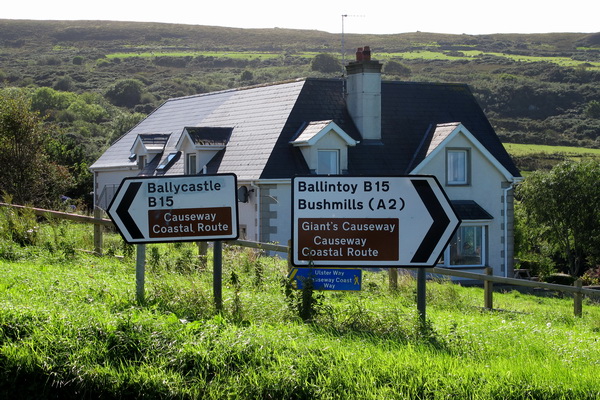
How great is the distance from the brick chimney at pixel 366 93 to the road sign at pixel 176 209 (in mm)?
24263

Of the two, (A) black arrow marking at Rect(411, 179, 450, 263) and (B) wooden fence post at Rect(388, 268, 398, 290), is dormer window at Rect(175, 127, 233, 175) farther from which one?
(A) black arrow marking at Rect(411, 179, 450, 263)

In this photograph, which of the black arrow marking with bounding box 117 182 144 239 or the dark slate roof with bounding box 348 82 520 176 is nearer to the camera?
the black arrow marking with bounding box 117 182 144 239

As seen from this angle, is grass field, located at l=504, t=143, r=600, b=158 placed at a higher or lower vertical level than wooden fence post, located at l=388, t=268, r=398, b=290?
lower

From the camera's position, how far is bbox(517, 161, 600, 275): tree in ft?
137

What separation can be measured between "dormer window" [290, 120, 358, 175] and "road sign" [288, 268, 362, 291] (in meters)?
21.6

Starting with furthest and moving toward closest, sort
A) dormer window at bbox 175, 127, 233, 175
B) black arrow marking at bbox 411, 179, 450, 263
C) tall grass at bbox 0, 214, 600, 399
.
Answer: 1. dormer window at bbox 175, 127, 233, 175
2. black arrow marking at bbox 411, 179, 450, 263
3. tall grass at bbox 0, 214, 600, 399

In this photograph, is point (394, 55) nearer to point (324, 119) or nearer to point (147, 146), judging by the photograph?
point (147, 146)

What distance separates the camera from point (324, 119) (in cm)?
3275

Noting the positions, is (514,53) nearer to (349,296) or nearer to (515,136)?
(515,136)

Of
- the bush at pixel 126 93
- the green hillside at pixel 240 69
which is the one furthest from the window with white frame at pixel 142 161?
the bush at pixel 126 93

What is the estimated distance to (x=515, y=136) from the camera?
84312 millimetres

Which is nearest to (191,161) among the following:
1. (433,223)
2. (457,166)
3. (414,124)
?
(414,124)

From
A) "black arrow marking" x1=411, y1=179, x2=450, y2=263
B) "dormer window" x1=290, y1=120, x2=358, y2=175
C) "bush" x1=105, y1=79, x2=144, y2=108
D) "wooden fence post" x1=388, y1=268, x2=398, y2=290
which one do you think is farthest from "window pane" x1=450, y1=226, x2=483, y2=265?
"bush" x1=105, y1=79, x2=144, y2=108

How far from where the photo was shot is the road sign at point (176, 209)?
9.09m
